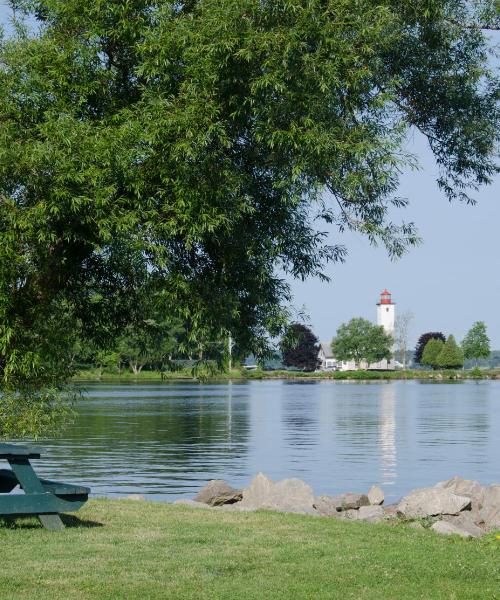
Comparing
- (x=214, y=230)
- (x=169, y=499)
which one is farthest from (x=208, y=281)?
(x=169, y=499)

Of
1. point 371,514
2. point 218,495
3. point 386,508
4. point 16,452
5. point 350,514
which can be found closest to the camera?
point 16,452

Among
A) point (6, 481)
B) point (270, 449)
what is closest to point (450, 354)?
point (270, 449)

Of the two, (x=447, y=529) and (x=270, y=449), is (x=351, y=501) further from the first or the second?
(x=270, y=449)

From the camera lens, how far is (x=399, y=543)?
11555 millimetres

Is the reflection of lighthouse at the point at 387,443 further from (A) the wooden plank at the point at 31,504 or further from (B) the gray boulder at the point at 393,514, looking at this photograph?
(A) the wooden plank at the point at 31,504

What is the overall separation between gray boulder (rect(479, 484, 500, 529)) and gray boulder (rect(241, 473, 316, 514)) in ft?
10.3

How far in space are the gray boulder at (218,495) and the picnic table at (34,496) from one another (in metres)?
6.86

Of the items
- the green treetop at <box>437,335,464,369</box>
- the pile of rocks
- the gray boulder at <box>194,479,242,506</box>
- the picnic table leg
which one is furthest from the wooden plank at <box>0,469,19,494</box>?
the green treetop at <box>437,335,464,369</box>

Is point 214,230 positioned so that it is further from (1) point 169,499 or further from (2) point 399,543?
(1) point 169,499

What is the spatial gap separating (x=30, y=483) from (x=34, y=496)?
256mm

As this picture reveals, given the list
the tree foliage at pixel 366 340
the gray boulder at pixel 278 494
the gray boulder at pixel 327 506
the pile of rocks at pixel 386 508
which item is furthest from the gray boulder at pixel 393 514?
the tree foliage at pixel 366 340

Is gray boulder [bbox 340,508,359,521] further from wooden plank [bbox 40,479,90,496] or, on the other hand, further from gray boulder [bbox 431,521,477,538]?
wooden plank [bbox 40,479,90,496]

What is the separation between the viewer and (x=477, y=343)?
618 feet

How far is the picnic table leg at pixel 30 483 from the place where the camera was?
11938mm
